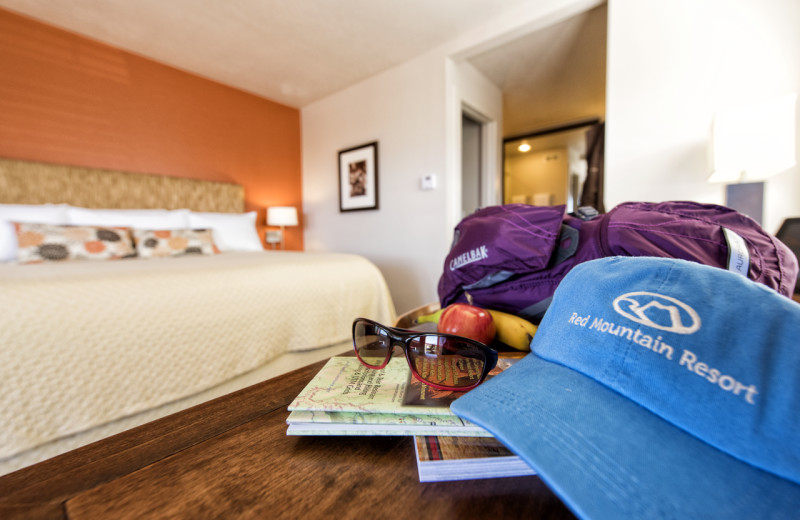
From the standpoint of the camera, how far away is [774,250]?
1.93ft

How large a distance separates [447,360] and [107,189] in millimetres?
3033

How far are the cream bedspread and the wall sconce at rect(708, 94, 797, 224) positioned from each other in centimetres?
187

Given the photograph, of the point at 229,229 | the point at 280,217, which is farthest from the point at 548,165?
the point at 229,229

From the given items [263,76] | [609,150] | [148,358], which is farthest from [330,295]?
Answer: [263,76]

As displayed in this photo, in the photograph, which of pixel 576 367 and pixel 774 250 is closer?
pixel 576 367

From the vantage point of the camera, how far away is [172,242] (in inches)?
79.0

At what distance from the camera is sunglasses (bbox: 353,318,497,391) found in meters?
0.43

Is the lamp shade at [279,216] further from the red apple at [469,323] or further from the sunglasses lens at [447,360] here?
the sunglasses lens at [447,360]

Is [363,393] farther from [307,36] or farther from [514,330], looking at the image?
[307,36]

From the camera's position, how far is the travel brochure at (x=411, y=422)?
311mm

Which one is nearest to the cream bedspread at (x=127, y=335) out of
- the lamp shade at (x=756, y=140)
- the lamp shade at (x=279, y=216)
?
the lamp shade at (x=279, y=216)

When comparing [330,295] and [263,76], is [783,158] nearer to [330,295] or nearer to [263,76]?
[330,295]

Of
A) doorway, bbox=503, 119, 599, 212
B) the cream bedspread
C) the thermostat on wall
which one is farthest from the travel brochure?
doorway, bbox=503, 119, 599, 212

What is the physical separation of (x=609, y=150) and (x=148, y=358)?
2372 millimetres
